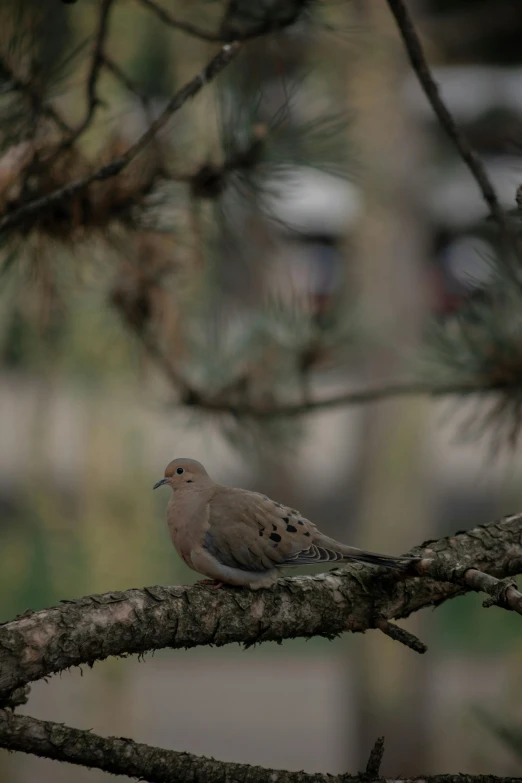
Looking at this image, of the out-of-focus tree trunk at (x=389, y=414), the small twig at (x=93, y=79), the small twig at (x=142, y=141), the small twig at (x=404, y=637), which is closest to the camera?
the small twig at (x=404, y=637)

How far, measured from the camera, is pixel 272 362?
211 cm

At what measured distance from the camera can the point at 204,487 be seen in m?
1.15

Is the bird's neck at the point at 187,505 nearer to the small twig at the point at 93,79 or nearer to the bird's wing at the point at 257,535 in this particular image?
the bird's wing at the point at 257,535

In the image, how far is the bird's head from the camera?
115cm

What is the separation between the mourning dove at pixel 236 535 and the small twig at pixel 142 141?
0.35 meters

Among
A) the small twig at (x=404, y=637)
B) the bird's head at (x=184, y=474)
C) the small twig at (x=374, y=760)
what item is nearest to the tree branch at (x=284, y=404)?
the bird's head at (x=184, y=474)

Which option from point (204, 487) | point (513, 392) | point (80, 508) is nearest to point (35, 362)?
point (80, 508)

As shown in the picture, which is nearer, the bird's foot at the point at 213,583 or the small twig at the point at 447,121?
the bird's foot at the point at 213,583

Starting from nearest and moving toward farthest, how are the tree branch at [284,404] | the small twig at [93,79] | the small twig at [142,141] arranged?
the small twig at [142,141], the small twig at [93,79], the tree branch at [284,404]

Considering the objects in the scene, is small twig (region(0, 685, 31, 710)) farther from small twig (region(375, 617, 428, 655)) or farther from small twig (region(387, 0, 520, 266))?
small twig (region(387, 0, 520, 266))

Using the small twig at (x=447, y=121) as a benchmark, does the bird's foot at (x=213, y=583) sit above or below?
below

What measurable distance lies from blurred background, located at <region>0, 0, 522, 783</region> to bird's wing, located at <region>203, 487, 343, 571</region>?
21.5 inches

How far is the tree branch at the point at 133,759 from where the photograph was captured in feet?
2.71

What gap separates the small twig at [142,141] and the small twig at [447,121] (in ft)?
0.68
